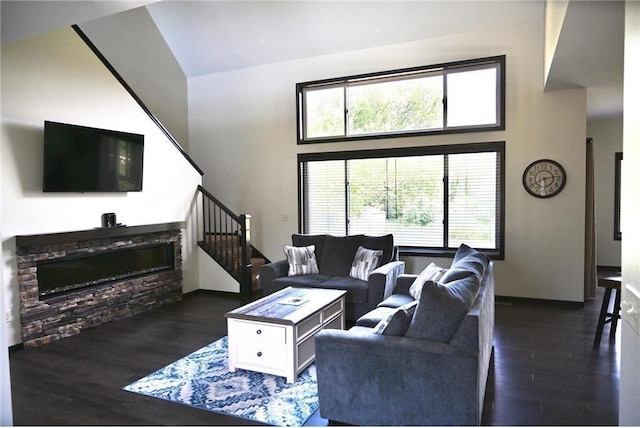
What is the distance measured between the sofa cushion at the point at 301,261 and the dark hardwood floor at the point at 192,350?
3.68 feet

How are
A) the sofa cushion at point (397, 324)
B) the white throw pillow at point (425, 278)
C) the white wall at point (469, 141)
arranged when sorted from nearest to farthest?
the sofa cushion at point (397, 324)
the white throw pillow at point (425, 278)
the white wall at point (469, 141)

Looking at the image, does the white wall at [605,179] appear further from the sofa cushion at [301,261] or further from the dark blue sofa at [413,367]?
the dark blue sofa at [413,367]

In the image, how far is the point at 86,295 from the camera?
488 cm

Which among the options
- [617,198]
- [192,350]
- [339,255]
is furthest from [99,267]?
[617,198]

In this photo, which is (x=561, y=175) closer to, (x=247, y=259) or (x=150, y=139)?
(x=247, y=259)

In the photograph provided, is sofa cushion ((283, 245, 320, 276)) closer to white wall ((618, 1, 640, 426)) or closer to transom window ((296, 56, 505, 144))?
transom window ((296, 56, 505, 144))

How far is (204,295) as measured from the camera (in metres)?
6.45

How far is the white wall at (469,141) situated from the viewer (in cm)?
545

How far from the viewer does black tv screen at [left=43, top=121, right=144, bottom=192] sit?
14.5ft

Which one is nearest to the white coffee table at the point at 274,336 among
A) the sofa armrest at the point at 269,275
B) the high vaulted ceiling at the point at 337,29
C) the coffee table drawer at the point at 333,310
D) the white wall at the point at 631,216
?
the coffee table drawer at the point at 333,310

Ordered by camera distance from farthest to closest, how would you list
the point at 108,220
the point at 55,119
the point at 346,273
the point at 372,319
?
the point at 346,273 → the point at 108,220 → the point at 55,119 → the point at 372,319

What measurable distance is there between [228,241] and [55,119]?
3014 mm

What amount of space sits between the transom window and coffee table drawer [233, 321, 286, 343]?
386cm

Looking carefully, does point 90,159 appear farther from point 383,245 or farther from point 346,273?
point 383,245
